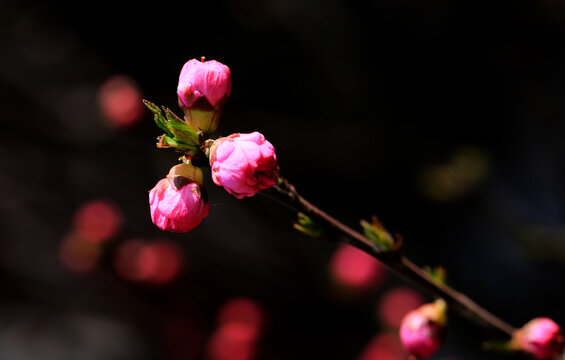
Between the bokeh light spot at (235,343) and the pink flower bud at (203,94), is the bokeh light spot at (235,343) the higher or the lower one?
the lower one

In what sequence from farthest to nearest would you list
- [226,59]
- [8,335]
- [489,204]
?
[8,335]
[226,59]
[489,204]

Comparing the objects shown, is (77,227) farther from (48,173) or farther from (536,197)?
(536,197)

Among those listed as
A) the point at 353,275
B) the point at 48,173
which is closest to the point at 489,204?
the point at 353,275

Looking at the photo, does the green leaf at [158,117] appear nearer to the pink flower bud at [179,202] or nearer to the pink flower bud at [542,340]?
the pink flower bud at [179,202]

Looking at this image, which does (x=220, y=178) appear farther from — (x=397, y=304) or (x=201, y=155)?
(x=397, y=304)

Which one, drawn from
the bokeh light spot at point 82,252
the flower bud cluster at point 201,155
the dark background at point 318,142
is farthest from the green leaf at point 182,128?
the bokeh light spot at point 82,252

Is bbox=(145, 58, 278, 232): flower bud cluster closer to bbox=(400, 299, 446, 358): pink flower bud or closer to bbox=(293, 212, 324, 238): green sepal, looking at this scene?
bbox=(293, 212, 324, 238): green sepal
